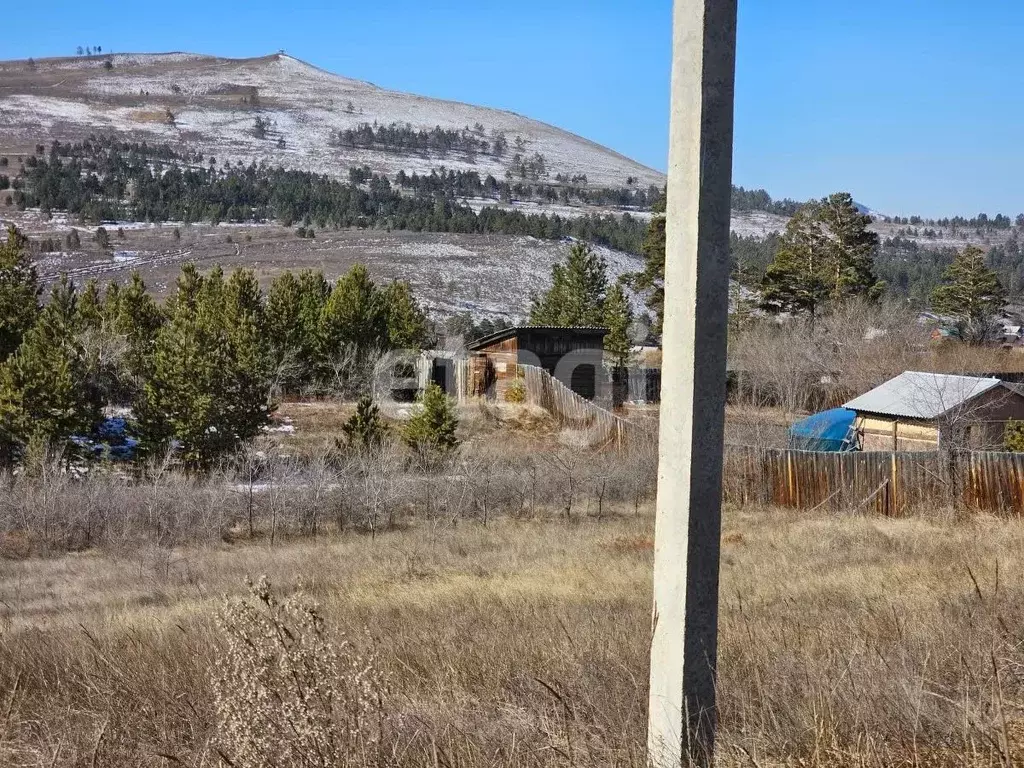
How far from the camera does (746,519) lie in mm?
21375

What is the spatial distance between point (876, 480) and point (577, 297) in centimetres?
3964

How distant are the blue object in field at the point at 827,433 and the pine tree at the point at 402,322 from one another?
24.7 meters

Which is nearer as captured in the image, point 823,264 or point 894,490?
point 894,490

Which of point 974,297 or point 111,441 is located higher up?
point 974,297

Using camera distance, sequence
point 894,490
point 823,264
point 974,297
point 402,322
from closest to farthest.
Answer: point 894,490 → point 402,322 → point 823,264 → point 974,297

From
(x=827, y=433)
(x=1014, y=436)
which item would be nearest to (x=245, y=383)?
(x=827, y=433)

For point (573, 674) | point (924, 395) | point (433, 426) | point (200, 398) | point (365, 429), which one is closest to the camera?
point (573, 674)

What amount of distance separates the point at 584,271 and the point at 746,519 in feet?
135

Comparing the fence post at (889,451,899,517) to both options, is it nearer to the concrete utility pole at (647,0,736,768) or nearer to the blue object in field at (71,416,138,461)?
the concrete utility pole at (647,0,736,768)

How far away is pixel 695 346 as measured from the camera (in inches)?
109

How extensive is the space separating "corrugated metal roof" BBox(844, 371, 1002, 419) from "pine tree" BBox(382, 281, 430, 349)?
27.5 meters

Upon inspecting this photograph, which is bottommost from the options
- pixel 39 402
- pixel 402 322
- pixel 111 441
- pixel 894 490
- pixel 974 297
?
pixel 111 441

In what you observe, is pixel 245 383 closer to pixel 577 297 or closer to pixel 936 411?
pixel 936 411

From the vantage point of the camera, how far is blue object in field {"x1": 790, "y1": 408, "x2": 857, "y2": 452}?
30.3m
